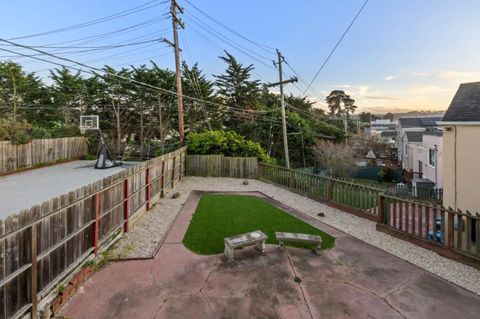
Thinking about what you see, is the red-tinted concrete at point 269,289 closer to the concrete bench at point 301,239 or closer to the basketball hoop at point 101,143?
the concrete bench at point 301,239

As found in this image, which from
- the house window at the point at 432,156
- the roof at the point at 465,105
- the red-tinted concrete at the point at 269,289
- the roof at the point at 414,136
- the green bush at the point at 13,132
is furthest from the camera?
the roof at the point at 414,136

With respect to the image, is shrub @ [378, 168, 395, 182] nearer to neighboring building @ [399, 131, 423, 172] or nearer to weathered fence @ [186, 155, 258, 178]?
neighboring building @ [399, 131, 423, 172]

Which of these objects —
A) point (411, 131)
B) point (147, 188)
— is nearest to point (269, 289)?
point (147, 188)

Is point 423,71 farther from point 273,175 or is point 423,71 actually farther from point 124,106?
point 124,106

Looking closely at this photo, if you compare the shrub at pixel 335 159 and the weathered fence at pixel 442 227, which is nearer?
the weathered fence at pixel 442 227

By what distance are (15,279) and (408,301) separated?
17.6 feet

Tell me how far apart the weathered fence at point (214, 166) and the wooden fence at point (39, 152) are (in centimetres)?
1062

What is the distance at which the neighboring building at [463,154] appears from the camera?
7375 millimetres

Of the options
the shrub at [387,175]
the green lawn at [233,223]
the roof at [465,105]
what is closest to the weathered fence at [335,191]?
the green lawn at [233,223]

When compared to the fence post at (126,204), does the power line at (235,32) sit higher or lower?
higher

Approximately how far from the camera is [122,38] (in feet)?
46.0

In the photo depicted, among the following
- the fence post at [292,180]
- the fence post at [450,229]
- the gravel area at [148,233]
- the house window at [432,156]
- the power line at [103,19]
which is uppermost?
the power line at [103,19]

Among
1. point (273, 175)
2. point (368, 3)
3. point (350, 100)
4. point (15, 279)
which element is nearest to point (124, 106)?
point (273, 175)

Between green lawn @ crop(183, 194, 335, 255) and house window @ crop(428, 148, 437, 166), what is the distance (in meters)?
13.0
